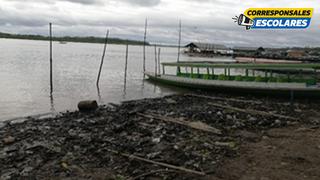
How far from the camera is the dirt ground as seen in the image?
22.6ft

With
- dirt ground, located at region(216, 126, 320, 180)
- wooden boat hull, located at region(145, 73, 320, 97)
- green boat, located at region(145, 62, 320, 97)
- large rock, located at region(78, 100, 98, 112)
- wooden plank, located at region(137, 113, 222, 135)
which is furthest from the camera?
green boat, located at region(145, 62, 320, 97)

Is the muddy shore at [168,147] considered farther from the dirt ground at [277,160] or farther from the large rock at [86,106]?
the large rock at [86,106]

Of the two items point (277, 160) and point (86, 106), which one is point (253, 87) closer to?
point (86, 106)


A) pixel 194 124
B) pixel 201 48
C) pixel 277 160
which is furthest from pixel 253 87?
pixel 201 48

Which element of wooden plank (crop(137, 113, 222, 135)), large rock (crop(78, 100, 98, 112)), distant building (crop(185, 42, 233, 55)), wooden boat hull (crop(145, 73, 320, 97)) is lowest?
large rock (crop(78, 100, 98, 112))

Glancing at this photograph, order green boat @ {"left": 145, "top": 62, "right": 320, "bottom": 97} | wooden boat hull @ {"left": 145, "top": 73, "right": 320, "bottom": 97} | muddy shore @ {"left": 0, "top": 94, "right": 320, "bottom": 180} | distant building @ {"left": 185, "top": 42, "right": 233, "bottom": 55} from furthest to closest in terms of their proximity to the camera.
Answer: distant building @ {"left": 185, "top": 42, "right": 233, "bottom": 55} < green boat @ {"left": 145, "top": 62, "right": 320, "bottom": 97} < wooden boat hull @ {"left": 145, "top": 73, "right": 320, "bottom": 97} < muddy shore @ {"left": 0, "top": 94, "right": 320, "bottom": 180}

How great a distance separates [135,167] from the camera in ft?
25.1

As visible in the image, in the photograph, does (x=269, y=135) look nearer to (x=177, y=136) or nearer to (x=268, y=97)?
(x=177, y=136)

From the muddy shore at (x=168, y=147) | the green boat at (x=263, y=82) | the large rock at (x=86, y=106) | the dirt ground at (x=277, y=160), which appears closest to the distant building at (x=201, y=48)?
the green boat at (x=263, y=82)

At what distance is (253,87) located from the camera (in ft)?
70.7

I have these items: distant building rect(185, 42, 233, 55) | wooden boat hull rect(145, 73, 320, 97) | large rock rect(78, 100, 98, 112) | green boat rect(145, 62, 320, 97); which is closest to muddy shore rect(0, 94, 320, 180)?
large rock rect(78, 100, 98, 112)

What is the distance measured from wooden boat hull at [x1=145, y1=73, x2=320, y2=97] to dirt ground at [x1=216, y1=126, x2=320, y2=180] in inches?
323

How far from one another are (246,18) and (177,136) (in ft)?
69.4

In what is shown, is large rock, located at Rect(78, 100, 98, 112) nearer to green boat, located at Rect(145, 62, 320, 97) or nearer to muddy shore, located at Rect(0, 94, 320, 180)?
muddy shore, located at Rect(0, 94, 320, 180)
